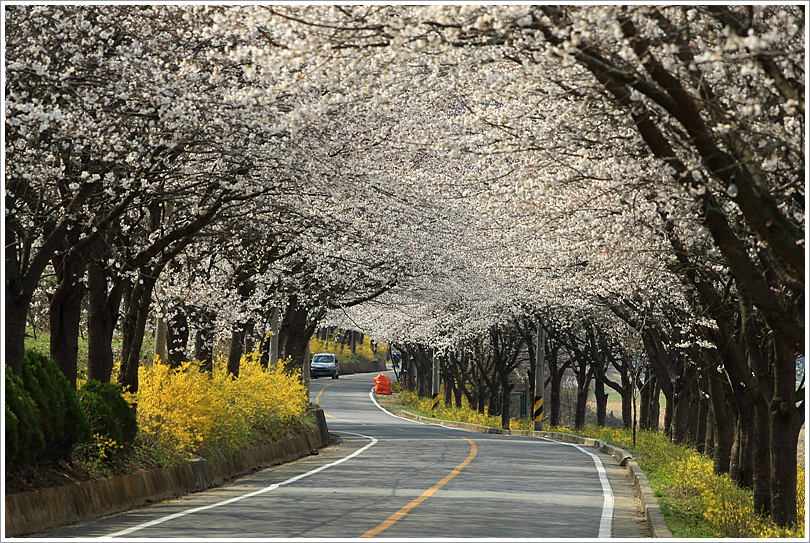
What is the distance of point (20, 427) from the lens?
36.0 feet

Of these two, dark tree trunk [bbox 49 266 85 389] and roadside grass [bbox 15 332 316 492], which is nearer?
roadside grass [bbox 15 332 316 492]

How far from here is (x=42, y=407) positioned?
11930 mm

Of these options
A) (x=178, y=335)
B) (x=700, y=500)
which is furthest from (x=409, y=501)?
(x=178, y=335)

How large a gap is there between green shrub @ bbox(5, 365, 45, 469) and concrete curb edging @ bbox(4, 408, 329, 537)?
1.53 ft

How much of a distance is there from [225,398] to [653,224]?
10956mm

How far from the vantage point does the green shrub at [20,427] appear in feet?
34.9

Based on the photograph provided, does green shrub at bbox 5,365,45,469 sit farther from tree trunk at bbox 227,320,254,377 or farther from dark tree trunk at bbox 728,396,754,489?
tree trunk at bbox 227,320,254,377

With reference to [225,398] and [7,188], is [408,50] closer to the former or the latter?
[7,188]

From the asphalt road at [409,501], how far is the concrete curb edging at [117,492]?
278 mm

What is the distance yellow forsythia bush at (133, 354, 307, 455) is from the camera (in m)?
16.7

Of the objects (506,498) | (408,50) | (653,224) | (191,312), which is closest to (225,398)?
(191,312)

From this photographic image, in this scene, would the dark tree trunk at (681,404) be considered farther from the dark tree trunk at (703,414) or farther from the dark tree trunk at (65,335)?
the dark tree trunk at (65,335)

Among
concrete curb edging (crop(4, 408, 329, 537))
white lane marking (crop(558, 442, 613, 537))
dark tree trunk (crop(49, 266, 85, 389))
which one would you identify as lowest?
white lane marking (crop(558, 442, 613, 537))

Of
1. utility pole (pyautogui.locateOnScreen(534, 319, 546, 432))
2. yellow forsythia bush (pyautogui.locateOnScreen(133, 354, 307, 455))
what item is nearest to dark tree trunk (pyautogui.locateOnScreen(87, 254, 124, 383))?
yellow forsythia bush (pyautogui.locateOnScreen(133, 354, 307, 455))
